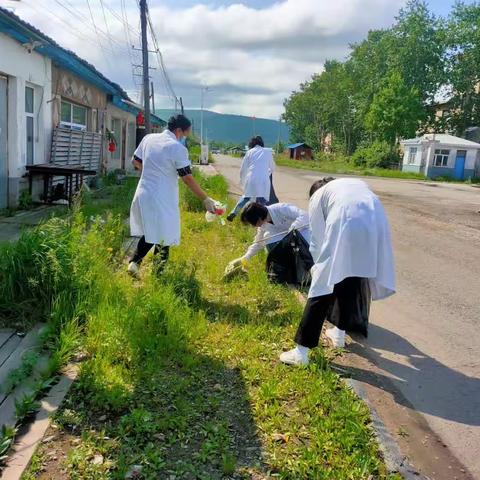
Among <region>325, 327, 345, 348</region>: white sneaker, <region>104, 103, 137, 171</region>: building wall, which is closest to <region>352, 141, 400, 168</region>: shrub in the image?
<region>104, 103, 137, 171</region>: building wall

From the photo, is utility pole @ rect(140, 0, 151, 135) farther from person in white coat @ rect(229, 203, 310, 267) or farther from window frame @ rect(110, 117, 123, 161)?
person in white coat @ rect(229, 203, 310, 267)

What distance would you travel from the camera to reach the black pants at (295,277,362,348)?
3.40 metres

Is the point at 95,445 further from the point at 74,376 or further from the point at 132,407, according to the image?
the point at 74,376

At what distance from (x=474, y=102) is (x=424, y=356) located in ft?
163

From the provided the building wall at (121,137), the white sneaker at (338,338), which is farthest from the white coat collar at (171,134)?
the building wall at (121,137)

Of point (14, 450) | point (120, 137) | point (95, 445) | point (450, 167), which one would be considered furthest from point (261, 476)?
point (450, 167)

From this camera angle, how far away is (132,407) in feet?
9.09

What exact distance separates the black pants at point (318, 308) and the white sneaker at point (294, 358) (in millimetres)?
100

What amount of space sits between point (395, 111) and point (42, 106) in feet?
128

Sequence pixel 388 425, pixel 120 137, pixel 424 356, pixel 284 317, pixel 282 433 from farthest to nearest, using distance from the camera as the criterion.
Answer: pixel 120 137 → pixel 284 317 → pixel 424 356 → pixel 388 425 → pixel 282 433

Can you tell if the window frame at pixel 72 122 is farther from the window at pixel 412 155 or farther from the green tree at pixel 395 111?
the green tree at pixel 395 111

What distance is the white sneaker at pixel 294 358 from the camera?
3.45 m

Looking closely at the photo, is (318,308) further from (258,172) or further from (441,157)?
(441,157)

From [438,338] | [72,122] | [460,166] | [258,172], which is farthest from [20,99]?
[460,166]
